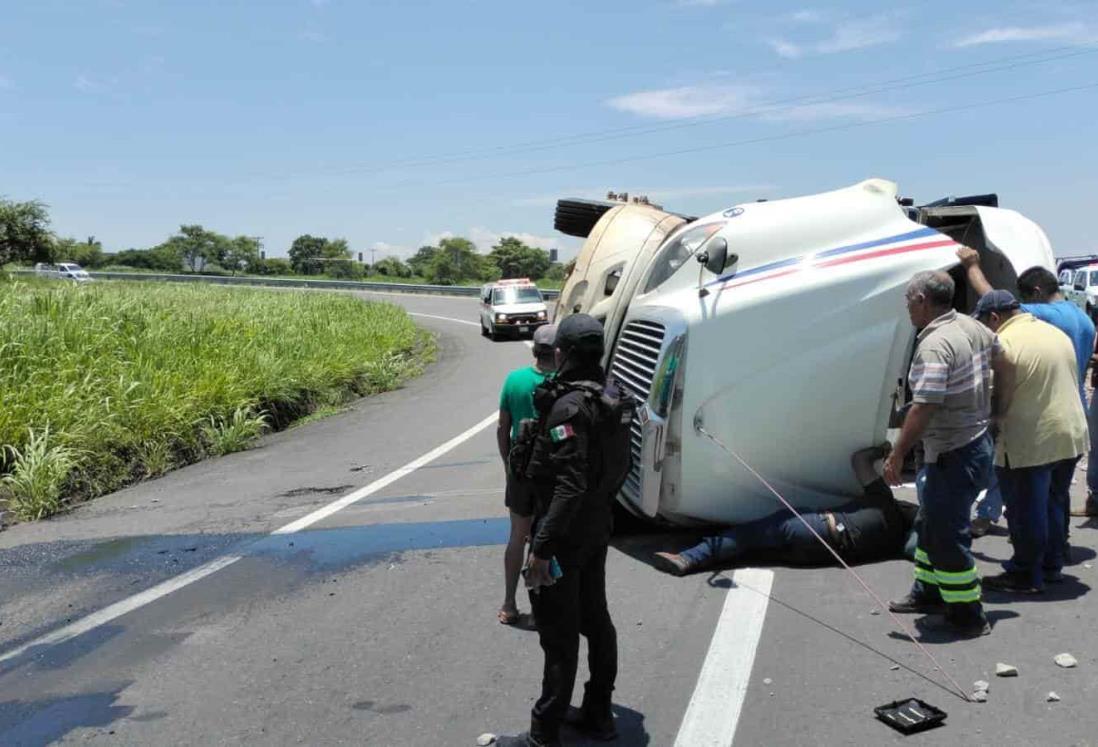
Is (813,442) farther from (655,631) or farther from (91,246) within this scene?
(91,246)

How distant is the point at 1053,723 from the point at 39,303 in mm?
13883

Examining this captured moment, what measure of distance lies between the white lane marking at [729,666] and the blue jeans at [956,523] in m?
0.96

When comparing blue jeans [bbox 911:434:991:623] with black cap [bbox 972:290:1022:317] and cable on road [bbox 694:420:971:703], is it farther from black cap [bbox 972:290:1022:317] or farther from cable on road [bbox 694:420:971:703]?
black cap [bbox 972:290:1022:317]

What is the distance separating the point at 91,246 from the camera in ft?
341

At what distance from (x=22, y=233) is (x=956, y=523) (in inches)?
1863

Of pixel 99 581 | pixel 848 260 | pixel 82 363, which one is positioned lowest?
pixel 99 581

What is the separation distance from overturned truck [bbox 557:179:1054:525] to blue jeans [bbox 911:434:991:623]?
1.19 meters

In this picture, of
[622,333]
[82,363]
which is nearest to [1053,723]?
[622,333]

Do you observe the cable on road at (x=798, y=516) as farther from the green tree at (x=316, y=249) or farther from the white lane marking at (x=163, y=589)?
the green tree at (x=316, y=249)

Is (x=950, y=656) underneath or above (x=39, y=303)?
underneath

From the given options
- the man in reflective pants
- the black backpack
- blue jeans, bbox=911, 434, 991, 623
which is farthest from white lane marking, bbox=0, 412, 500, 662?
blue jeans, bbox=911, 434, 991, 623

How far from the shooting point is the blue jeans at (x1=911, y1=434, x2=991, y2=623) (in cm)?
466

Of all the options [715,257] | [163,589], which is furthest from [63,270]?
[715,257]

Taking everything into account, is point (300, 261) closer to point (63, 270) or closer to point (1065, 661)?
point (63, 270)
